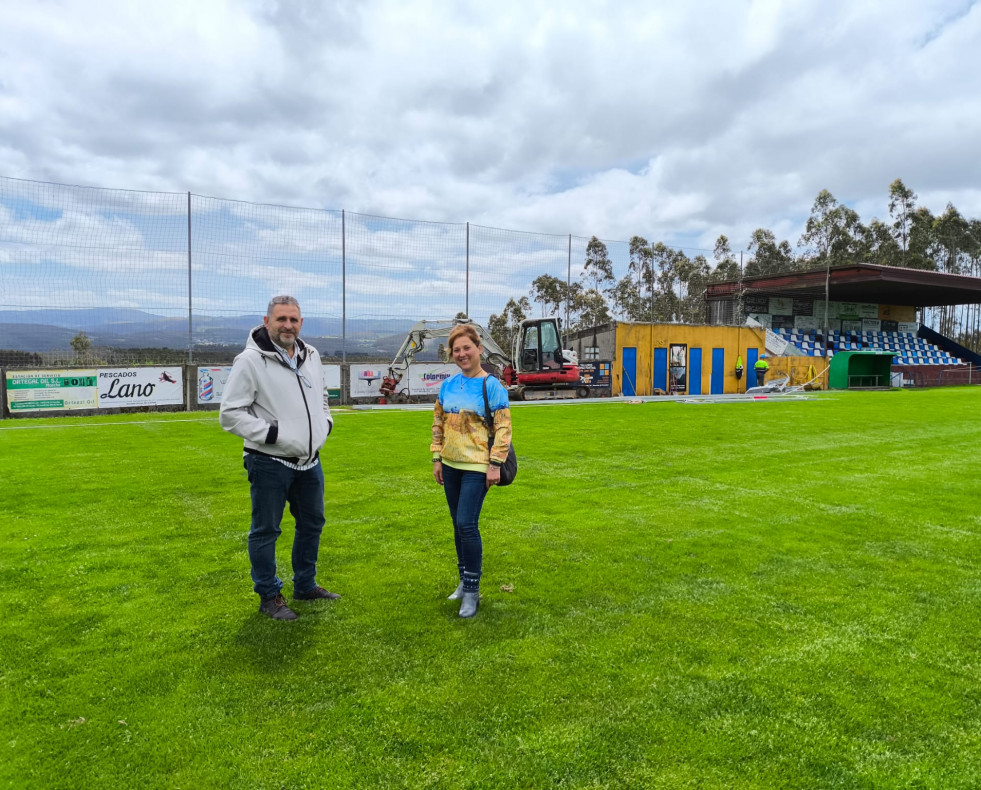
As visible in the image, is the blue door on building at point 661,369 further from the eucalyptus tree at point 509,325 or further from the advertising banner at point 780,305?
the advertising banner at point 780,305

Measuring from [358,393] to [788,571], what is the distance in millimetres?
18047

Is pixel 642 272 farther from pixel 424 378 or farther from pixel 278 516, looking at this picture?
pixel 278 516

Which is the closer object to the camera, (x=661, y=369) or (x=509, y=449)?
(x=509, y=449)

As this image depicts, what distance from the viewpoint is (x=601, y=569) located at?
4465mm

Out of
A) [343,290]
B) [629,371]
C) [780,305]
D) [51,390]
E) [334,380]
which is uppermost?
[780,305]

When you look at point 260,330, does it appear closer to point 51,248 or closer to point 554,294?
point 51,248

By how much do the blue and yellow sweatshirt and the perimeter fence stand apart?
1433 centimetres

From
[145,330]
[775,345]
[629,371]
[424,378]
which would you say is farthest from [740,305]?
[145,330]

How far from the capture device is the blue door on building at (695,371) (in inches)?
1189

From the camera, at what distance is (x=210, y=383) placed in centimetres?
1881

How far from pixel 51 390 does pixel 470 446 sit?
17106 millimetres

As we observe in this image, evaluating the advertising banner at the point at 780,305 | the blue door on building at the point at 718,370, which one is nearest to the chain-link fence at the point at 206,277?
the blue door on building at the point at 718,370

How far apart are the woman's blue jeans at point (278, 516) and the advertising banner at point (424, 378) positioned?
18.1 m

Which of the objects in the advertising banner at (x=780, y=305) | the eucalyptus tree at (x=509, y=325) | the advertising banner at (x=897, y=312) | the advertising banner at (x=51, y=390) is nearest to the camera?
the advertising banner at (x=51, y=390)
